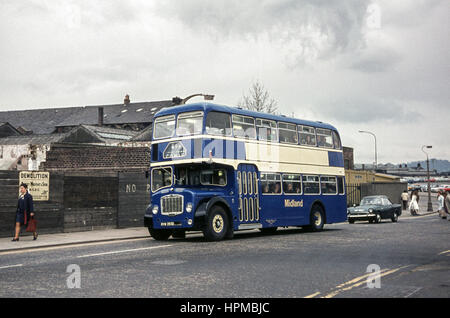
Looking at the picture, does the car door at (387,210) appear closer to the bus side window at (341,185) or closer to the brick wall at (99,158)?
the bus side window at (341,185)

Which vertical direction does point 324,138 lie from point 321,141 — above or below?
above

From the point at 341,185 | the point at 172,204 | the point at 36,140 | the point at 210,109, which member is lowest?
the point at 172,204

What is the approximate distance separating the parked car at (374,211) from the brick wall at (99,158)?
11.8m

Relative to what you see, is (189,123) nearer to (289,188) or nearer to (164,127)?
(164,127)

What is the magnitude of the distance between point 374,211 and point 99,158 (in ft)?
54.2

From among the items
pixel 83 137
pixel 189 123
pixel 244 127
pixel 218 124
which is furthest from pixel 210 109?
pixel 83 137

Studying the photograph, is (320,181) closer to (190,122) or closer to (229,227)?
(229,227)

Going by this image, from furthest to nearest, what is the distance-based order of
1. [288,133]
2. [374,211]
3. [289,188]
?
[374,211] < [289,188] < [288,133]

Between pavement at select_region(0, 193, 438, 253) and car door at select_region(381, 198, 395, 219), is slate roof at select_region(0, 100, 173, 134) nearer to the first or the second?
car door at select_region(381, 198, 395, 219)

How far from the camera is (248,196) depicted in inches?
695

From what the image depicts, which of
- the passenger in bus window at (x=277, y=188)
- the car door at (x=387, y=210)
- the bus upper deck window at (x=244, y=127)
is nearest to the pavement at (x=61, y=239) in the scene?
the passenger in bus window at (x=277, y=188)

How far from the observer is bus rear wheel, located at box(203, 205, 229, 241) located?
15.9m

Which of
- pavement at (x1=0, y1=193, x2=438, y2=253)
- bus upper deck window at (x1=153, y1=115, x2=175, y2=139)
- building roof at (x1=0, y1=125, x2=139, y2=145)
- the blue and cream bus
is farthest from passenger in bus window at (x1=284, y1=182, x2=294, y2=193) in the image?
building roof at (x1=0, y1=125, x2=139, y2=145)
